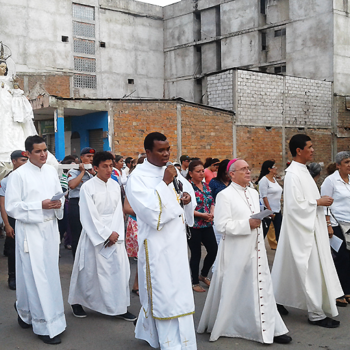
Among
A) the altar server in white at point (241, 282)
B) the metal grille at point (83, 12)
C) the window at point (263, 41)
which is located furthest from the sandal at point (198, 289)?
the metal grille at point (83, 12)

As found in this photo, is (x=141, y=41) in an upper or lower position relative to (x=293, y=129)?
upper

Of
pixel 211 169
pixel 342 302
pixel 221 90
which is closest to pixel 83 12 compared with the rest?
pixel 221 90

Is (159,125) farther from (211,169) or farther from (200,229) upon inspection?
(200,229)

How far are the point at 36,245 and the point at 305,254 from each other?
9.47 ft

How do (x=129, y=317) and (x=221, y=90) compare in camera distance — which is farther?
(x=221, y=90)

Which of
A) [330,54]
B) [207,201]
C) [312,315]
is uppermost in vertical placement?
[330,54]

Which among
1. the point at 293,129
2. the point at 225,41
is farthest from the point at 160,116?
the point at 225,41

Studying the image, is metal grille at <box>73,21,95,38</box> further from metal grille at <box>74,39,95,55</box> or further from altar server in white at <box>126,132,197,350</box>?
altar server in white at <box>126,132,197,350</box>

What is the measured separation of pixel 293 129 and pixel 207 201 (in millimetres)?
17575

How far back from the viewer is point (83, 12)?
95.5 feet

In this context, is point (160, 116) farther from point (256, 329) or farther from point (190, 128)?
point (256, 329)

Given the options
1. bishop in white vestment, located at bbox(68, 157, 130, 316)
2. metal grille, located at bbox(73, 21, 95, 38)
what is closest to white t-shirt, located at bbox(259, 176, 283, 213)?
bishop in white vestment, located at bbox(68, 157, 130, 316)

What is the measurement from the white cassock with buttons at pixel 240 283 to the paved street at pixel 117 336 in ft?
0.48

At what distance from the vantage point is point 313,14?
24938mm
